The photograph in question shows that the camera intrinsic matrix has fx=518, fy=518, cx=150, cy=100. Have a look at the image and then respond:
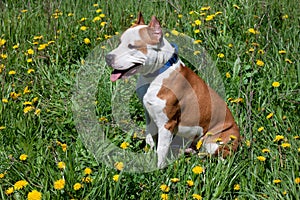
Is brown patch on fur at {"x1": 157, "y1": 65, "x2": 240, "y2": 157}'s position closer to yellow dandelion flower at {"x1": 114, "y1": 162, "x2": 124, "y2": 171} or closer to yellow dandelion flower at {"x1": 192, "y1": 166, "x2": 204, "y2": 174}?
yellow dandelion flower at {"x1": 192, "y1": 166, "x2": 204, "y2": 174}

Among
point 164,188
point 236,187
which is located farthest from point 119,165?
point 236,187

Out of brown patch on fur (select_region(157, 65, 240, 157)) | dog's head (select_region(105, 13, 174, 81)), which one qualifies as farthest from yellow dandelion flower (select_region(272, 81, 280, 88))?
dog's head (select_region(105, 13, 174, 81))

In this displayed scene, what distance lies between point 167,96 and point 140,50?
1.13 feet

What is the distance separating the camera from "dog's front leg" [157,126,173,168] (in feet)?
10.5

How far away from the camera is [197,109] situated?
10.7 ft

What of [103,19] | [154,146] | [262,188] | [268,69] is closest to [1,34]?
[103,19]

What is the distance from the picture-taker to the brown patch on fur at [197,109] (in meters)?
3.12

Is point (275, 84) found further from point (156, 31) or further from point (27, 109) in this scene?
point (27, 109)

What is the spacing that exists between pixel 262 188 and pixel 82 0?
3.16m

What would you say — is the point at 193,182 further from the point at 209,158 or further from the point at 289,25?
the point at 289,25

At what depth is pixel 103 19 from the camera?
4805 millimetres

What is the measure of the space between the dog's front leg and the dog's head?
0.42 metres

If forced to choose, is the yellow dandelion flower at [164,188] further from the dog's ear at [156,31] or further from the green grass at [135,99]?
the dog's ear at [156,31]

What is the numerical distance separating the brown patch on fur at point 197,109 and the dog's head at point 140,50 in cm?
18
